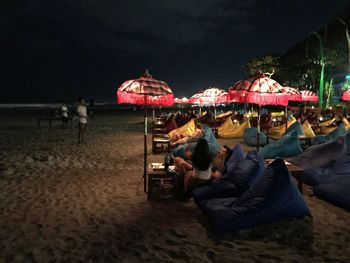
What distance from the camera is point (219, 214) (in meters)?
4.54

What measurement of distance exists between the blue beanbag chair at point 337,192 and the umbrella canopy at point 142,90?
3.42 metres

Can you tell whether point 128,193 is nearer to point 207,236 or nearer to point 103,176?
point 103,176

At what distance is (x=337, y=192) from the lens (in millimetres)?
5609

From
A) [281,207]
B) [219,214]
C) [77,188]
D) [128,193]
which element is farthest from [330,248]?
[77,188]

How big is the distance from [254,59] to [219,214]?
3620 centimetres

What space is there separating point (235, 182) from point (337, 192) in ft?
6.25

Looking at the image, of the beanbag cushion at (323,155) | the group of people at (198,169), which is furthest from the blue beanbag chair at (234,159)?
the beanbag cushion at (323,155)

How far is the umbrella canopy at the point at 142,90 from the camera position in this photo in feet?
Result: 19.7

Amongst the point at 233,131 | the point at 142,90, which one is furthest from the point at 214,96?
the point at 142,90

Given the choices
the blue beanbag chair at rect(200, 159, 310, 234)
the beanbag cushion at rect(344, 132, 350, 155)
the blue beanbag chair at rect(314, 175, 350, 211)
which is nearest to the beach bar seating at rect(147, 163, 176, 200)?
the blue beanbag chair at rect(200, 159, 310, 234)

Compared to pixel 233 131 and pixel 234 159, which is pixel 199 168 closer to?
pixel 234 159

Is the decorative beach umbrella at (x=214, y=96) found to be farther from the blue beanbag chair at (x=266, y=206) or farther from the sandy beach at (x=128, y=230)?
the blue beanbag chair at (x=266, y=206)

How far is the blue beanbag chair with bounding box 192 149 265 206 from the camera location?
520cm

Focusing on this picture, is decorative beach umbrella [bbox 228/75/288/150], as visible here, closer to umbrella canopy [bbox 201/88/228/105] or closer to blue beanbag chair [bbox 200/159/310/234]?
blue beanbag chair [bbox 200/159/310/234]
